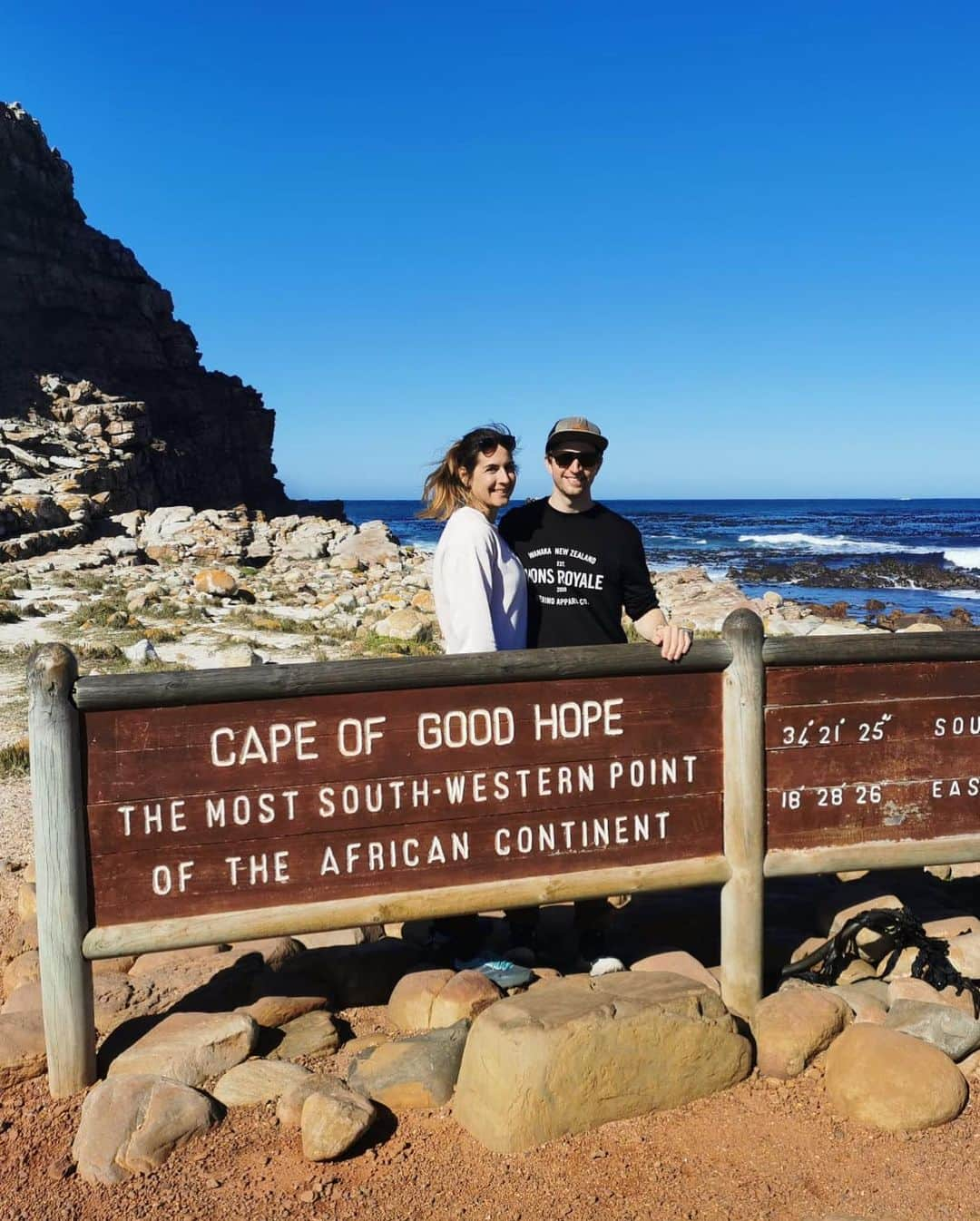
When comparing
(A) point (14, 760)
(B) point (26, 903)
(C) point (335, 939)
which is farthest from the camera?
(A) point (14, 760)

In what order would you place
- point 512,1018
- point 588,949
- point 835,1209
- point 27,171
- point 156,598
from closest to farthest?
point 835,1209
point 512,1018
point 588,949
point 156,598
point 27,171

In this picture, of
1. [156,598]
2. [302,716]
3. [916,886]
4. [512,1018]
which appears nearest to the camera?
[512,1018]

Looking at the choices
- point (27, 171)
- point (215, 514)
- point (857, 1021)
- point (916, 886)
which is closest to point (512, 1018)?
point (857, 1021)

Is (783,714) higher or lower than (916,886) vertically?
higher

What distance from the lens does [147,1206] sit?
2.79 meters

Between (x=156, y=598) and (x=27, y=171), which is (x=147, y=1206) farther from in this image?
(x=27, y=171)

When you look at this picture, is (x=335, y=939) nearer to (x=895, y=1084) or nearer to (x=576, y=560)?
(x=576, y=560)

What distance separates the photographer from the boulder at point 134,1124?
294cm

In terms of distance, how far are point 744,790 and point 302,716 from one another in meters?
1.64

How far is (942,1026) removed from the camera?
3.46 m

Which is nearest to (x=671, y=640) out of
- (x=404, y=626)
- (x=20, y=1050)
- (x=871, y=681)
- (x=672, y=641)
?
(x=672, y=641)

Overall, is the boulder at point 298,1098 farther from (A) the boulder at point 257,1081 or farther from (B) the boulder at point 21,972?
(B) the boulder at point 21,972

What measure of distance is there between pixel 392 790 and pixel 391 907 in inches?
15.8

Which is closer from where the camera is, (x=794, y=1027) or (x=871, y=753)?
(x=794, y=1027)
